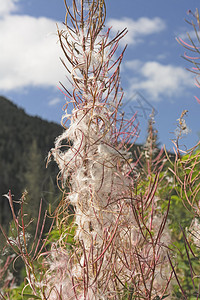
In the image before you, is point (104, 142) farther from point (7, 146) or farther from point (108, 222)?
point (7, 146)

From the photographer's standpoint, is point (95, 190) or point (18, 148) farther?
point (18, 148)

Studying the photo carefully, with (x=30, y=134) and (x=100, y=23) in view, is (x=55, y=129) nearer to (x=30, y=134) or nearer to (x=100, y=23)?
(x=30, y=134)

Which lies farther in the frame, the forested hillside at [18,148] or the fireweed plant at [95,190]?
the forested hillside at [18,148]

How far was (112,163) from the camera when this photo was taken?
152cm

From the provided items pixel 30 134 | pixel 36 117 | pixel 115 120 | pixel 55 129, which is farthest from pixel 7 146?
pixel 115 120

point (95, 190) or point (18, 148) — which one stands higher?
point (18, 148)

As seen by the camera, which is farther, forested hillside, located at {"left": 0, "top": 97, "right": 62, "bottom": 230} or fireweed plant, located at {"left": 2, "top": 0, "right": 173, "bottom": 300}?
forested hillside, located at {"left": 0, "top": 97, "right": 62, "bottom": 230}

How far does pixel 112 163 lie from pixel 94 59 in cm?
47

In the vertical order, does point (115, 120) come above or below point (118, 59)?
below

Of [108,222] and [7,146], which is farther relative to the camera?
[7,146]

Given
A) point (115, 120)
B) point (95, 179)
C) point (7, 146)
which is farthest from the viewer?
point (7, 146)

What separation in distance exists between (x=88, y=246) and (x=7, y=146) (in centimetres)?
2382

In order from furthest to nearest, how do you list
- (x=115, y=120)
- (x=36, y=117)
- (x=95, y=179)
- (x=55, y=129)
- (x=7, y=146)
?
(x=36, y=117)
(x=55, y=129)
(x=7, y=146)
(x=115, y=120)
(x=95, y=179)

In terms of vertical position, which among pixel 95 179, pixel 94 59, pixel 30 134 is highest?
pixel 30 134
